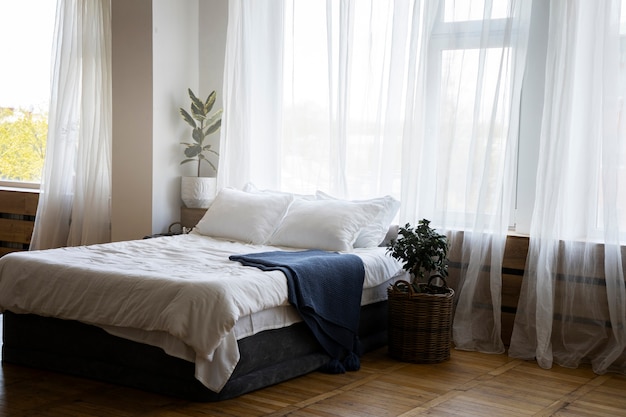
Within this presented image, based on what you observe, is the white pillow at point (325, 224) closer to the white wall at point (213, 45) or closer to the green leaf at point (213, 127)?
the green leaf at point (213, 127)

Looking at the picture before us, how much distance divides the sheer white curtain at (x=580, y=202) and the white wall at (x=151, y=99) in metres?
2.57

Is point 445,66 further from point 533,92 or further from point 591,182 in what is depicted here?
point 591,182

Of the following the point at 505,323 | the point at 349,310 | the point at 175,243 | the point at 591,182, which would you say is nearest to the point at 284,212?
the point at 175,243

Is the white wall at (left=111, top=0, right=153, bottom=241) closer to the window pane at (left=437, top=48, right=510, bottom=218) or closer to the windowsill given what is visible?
the windowsill

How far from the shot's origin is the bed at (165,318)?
341cm

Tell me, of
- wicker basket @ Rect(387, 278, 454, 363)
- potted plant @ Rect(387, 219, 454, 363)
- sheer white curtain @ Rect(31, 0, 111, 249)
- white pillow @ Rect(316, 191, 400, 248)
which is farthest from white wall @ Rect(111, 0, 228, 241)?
wicker basket @ Rect(387, 278, 454, 363)

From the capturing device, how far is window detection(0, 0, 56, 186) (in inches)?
273

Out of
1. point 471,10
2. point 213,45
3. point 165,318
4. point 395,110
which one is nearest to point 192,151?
point 213,45

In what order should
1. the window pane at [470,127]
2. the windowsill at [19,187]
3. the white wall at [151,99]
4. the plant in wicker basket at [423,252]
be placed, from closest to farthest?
the plant in wicker basket at [423,252] < the window pane at [470,127] < the white wall at [151,99] < the windowsill at [19,187]

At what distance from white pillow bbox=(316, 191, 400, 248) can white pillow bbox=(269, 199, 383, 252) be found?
0.04m

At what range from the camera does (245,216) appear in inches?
198

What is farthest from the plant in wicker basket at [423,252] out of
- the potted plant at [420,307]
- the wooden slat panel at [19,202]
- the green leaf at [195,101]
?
the wooden slat panel at [19,202]

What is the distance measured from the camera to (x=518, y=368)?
4.26 metres

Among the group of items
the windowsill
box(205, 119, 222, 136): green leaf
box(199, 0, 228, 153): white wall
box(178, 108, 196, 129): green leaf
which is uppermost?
box(199, 0, 228, 153): white wall
